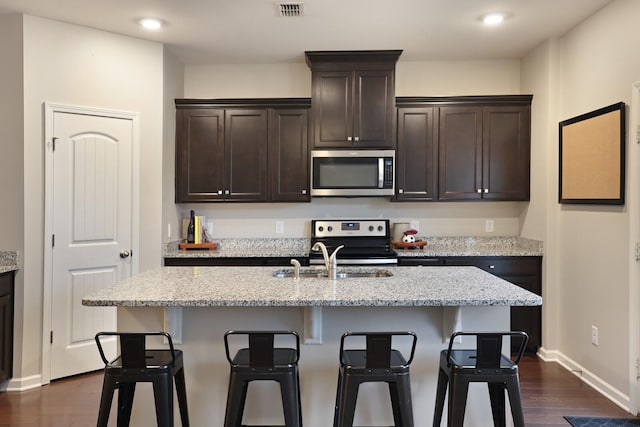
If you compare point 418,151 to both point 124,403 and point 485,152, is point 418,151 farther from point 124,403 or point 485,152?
point 124,403

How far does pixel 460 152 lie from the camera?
3951 millimetres

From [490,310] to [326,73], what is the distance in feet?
8.48

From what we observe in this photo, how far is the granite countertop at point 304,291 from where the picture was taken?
1.80 metres

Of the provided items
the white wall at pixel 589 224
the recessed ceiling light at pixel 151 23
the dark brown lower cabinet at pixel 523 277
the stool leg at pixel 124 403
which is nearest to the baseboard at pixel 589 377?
the white wall at pixel 589 224

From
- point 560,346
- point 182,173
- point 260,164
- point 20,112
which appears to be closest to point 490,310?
point 560,346

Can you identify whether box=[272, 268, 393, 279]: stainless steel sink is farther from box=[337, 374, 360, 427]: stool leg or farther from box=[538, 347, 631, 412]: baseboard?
box=[538, 347, 631, 412]: baseboard

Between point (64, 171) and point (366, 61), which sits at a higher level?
point (366, 61)

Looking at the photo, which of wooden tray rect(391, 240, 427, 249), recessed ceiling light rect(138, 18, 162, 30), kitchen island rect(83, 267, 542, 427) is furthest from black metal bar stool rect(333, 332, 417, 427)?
recessed ceiling light rect(138, 18, 162, 30)

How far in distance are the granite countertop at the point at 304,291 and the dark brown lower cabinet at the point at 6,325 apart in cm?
133

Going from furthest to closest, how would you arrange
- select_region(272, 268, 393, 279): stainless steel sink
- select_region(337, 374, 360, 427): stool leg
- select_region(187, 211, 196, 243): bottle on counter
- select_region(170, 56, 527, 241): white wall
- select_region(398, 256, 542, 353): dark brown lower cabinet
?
select_region(170, 56, 527, 241): white wall → select_region(187, 211, 196, 243): bottle on counter → select_region(398, 256, 542, 353): dark brown lower cabinet → select_region(272, 268, 393, 279): stainless steel sink → select_region(337, 374, 360, 427): stool leg

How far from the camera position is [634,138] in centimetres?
269

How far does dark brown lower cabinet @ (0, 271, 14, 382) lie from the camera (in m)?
2.95

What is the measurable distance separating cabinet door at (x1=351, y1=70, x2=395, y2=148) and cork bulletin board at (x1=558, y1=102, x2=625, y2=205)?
140cm

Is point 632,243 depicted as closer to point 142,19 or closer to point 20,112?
point 142,19
